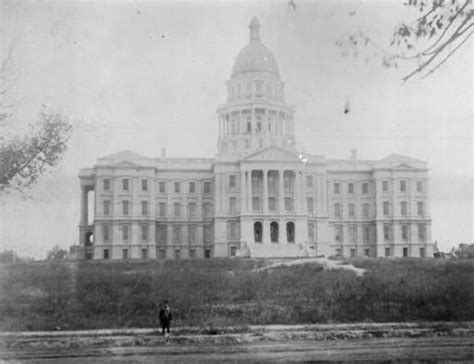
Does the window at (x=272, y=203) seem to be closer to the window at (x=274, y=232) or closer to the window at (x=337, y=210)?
the window at (x=274, y=232)

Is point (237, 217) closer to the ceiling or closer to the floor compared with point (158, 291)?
closer to the ceiling

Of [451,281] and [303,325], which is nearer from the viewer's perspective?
[303,325]

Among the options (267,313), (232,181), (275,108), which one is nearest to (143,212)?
(232,181)

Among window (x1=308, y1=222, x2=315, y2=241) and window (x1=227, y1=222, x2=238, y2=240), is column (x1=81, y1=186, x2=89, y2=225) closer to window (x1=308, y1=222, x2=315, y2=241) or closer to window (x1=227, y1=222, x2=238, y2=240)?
window (x1=227, y1=222, x2=238, y2=240)

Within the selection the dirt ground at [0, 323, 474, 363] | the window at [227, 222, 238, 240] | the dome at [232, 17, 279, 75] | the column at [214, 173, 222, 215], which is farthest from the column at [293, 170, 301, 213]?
the dirt ground at [0, 323, 474, 363]

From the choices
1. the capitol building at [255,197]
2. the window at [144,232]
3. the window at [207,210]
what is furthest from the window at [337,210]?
the window at [144,232]

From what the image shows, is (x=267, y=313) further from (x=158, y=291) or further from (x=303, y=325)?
(x=158, y=291)
